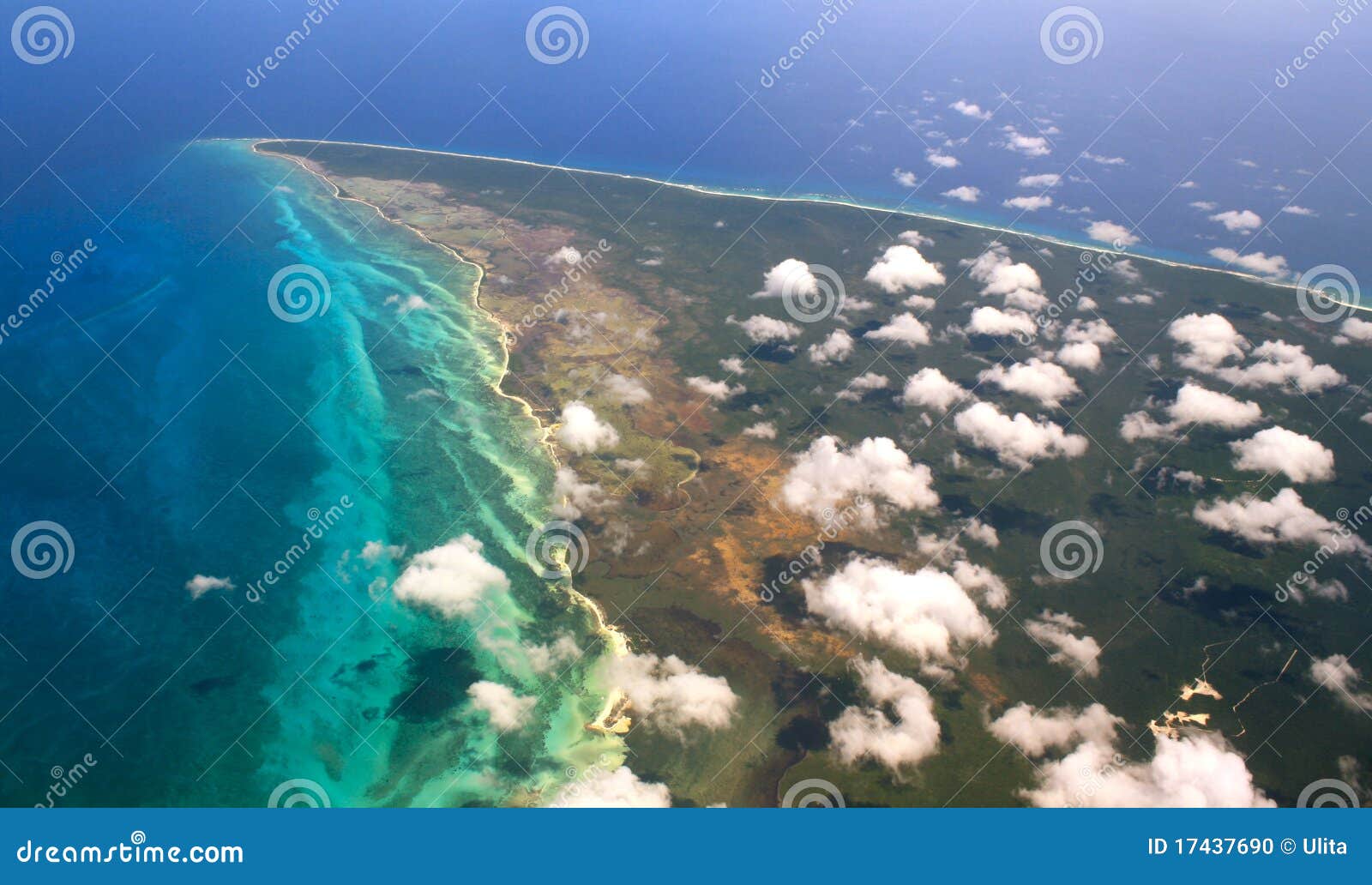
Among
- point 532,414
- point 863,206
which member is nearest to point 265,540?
point 532,414

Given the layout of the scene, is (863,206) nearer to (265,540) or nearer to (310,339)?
(310,339)

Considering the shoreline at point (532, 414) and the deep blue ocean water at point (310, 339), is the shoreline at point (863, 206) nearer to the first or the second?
the deep blue ocean water at point (310, 339)

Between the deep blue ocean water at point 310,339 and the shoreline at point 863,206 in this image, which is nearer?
the deep blue ocean water at point 310,339

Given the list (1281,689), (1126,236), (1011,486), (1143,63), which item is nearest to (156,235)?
(1011,486)

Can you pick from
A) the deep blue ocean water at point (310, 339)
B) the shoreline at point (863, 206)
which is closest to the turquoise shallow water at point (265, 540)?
the deep blue ocean water at point (310, 339)

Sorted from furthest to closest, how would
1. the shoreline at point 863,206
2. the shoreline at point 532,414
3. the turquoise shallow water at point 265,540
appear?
the shoreline at point 863,206
the shoreline at point 532,414
the turquoise shallow water at point 265,540
